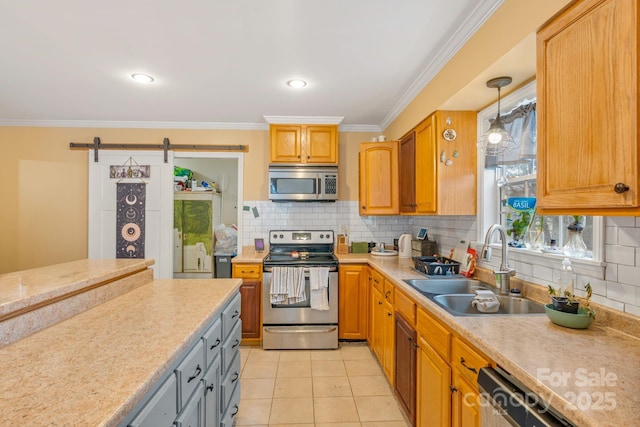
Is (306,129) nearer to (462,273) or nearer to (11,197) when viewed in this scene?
(462,273)

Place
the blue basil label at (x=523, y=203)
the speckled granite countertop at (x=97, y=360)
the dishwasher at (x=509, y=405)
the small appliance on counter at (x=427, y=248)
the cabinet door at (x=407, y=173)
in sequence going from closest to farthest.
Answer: the speckled granite countertop at (x=97, y=360)
the dishwasher at (x=509, y=405)
the blue basil label at (x=523, y=203)
the cabinet door at (x=407, y=173)
the small appliance on counter at (x=427, y=248)

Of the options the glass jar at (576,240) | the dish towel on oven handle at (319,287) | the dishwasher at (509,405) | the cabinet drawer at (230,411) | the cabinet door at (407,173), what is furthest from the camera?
the dish towel on oven handle at (319,287)

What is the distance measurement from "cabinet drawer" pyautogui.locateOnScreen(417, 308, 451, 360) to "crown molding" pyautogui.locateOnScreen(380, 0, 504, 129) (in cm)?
159

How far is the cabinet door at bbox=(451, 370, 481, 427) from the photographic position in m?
1.24

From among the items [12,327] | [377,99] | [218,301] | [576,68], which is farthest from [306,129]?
[12,327]

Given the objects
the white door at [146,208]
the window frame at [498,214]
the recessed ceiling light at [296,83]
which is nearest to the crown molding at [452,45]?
the window frame at [498,214]

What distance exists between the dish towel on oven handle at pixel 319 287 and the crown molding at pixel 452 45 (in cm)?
179

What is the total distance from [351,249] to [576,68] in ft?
9.34

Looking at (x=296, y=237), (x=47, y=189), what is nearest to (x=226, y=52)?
(x=296, y=237)

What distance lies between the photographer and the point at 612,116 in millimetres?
960

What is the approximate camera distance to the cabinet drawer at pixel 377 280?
106 inches

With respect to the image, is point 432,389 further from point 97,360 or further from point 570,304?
point 97,360

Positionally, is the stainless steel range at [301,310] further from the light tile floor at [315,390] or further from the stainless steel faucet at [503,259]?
the stainless steel faucet at [503,259]

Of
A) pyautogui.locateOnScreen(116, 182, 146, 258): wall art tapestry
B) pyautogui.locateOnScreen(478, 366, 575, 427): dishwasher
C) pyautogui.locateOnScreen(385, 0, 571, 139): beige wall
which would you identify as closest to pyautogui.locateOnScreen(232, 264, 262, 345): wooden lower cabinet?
pyautogui.locateOnScreen(116, 182, 146, 258): wall art tapestry
